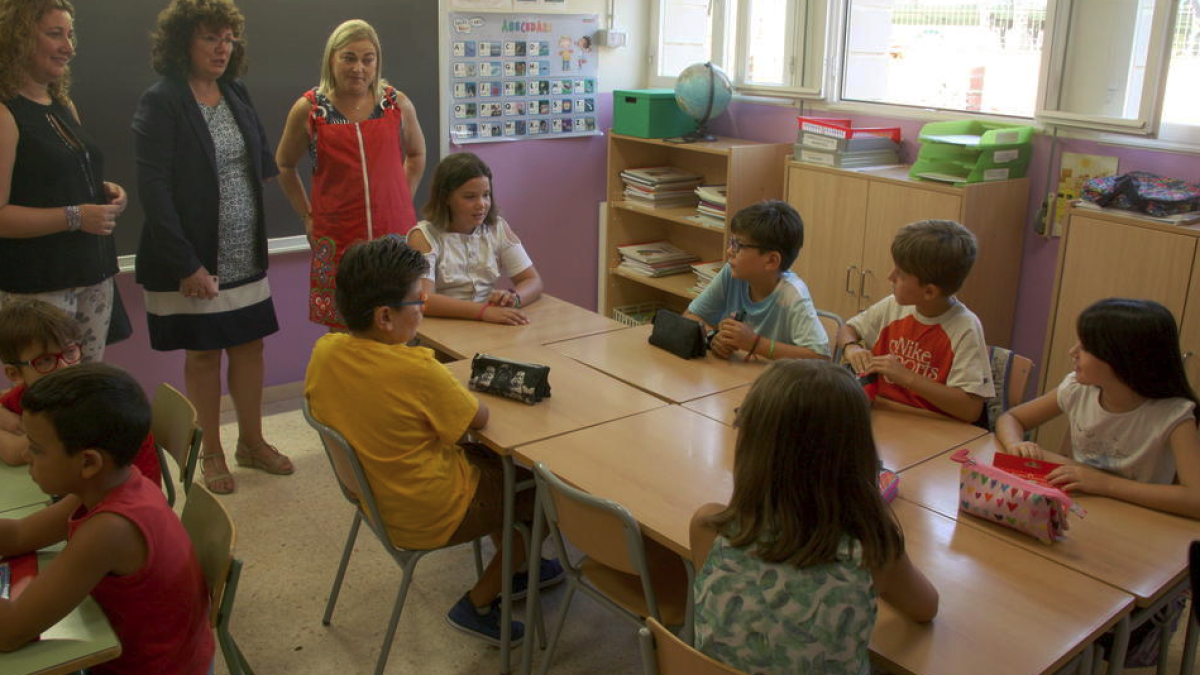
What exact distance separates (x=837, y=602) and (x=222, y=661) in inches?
72.3

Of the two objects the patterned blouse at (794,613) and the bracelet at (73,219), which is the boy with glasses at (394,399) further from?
the bracelet at (73,219)

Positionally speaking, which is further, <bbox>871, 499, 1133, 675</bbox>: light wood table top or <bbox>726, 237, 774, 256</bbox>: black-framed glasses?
<bbox>726, 237, 774, 256</bbox>: black-framed glasses

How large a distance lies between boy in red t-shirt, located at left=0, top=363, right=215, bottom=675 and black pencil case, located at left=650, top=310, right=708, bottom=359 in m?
1.57

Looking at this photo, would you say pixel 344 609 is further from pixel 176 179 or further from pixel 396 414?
pixel 176 179

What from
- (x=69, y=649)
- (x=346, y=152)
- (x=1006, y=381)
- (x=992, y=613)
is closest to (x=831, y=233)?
(x=1006, y=381)

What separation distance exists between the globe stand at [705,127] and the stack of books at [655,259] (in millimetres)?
622

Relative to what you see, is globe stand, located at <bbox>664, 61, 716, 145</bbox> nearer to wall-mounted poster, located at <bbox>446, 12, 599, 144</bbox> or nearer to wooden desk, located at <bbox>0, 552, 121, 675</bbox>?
wall-mounted poster, located at <bbox>446, 12, 599, 144</bbox>

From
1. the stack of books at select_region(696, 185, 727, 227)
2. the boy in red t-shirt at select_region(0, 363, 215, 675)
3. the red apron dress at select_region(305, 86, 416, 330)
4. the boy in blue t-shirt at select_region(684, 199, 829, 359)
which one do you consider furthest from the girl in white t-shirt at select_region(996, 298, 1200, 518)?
the stack of books at select_region(696, 185, 727, 227)

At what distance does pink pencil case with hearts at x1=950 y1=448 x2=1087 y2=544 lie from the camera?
1823 millimetres

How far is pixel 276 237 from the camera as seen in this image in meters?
4.29

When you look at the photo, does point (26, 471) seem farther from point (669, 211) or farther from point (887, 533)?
point (669, 211)

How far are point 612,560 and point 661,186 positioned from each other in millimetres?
3153

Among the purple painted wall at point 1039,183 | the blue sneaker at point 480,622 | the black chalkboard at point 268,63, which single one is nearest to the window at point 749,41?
the purple painted wall at point 1039,183

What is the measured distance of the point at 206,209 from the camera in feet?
10.8
